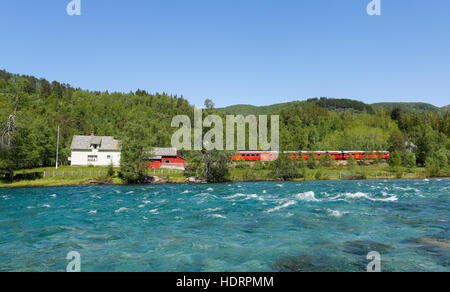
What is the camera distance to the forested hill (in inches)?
1880

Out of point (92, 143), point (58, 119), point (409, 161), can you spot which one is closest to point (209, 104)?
point (92, 143)

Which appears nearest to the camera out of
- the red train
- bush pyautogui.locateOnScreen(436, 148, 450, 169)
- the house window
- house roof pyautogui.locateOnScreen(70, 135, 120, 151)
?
house roof pyautogui.locateOnScreen(70, 135, 120, 151)

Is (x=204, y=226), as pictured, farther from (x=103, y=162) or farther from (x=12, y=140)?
(x=103, y=162)

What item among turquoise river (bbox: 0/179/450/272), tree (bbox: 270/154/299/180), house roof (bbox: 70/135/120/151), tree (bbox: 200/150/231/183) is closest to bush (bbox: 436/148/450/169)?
tree (bbox: 270/154/299/180)

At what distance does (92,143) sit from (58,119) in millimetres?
51912

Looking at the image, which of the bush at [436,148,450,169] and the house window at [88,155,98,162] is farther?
the bush at [436,148,450,169]

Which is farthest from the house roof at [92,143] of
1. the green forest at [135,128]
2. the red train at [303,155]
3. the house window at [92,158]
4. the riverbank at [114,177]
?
the red train at [303,155]

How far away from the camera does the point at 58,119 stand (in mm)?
113500

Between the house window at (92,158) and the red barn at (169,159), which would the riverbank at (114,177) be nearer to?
the red barn at (169,159)

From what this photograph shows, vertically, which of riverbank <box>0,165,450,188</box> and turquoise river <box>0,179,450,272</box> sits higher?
turquoise river <box>0,179,450,272</box>

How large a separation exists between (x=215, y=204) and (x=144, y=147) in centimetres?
3126

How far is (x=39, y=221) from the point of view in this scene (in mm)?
18281

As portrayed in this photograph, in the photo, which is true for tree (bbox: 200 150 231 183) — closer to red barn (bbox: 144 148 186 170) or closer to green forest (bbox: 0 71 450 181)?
green forest (bbox: 0 71 450 181)
